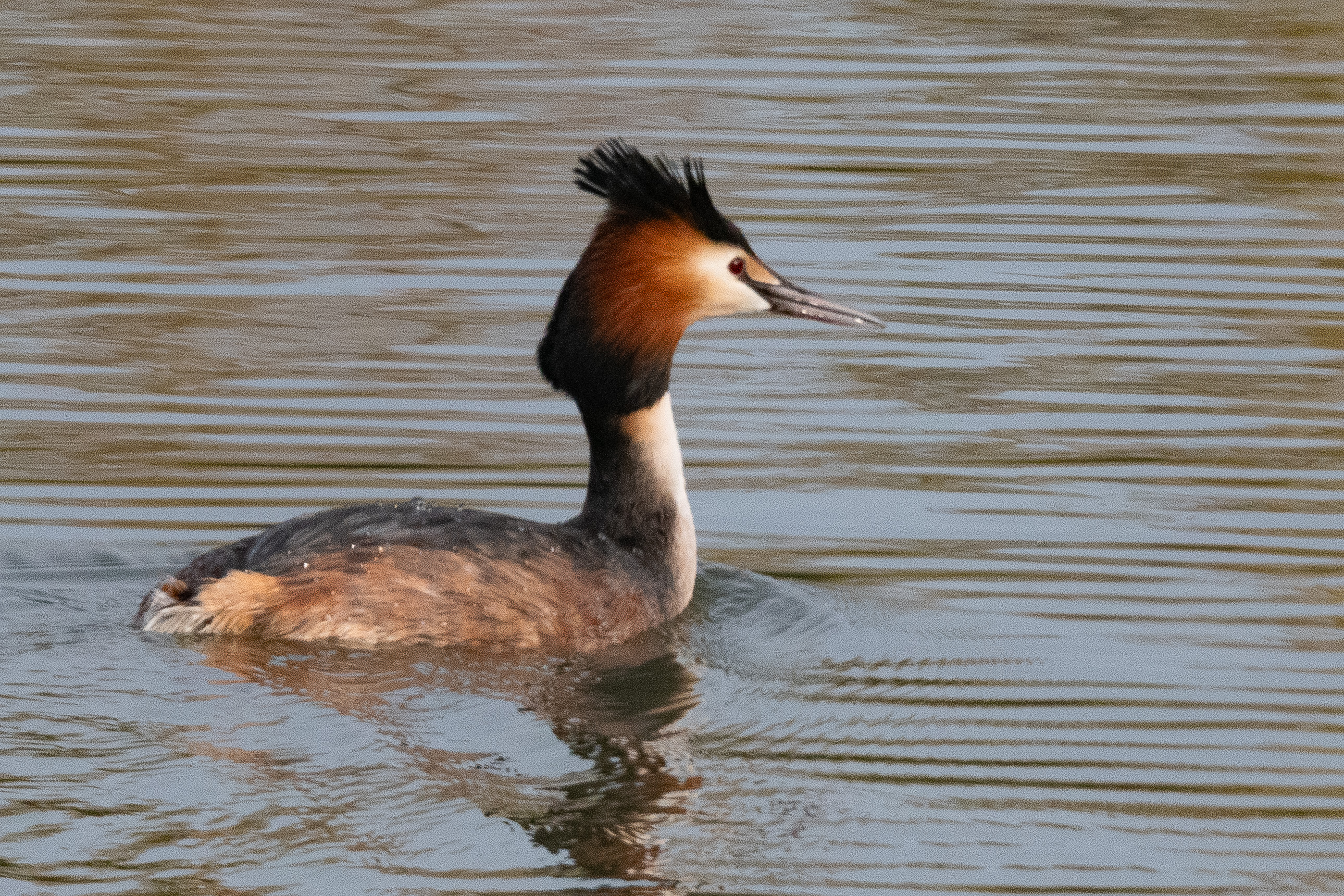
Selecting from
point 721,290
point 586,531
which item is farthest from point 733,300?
point 586,531

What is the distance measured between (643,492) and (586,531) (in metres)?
0.23

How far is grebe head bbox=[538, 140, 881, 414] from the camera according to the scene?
7.23 meters

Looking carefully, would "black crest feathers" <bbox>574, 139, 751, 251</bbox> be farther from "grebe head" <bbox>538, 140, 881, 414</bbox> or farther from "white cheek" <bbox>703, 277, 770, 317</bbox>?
"white cheek" <bbox>703, 277, 770, 317</bbox>

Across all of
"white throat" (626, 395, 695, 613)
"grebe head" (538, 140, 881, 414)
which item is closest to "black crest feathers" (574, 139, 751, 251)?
"grebe head" (538, 140, 881, 414)

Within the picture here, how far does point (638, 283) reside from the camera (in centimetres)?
727

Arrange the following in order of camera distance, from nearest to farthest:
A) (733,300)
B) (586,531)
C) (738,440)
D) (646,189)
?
(646,189) < (586,531) < (733,300) < (738,440)

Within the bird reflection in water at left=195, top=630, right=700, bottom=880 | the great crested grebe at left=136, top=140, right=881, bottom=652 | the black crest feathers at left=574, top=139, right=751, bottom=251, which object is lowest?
the bird reflection in water at left=195, top=630, right=700, bottom=880

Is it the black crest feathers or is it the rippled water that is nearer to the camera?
the rippled water

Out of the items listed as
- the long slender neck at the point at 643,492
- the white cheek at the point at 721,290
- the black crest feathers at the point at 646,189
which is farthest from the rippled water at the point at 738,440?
the black crest feathers at the point at 646,189

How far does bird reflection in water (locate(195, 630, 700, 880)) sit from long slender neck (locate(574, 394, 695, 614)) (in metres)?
0.34

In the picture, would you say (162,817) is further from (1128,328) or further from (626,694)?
(1128,328)

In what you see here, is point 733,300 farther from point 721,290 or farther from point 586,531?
point 586,531

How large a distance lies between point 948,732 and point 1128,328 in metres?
4.45

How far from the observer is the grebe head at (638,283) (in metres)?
7.23
